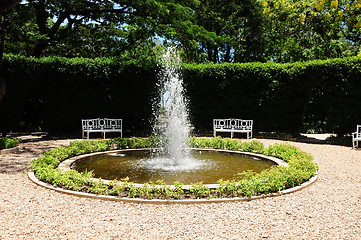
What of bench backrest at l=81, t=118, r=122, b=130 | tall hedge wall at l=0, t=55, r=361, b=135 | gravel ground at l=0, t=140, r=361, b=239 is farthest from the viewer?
bench backrest at l=81, t=118, r=122, b=130

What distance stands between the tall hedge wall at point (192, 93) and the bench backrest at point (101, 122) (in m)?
0.35

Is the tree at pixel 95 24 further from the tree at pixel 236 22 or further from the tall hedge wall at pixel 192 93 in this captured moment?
the tree at pixel 236 22

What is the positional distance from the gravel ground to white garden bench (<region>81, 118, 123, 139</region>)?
7.42 m

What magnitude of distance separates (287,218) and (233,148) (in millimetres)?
5993

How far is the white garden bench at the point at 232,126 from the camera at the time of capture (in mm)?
13953

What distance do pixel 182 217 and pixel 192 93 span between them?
11.3 metres

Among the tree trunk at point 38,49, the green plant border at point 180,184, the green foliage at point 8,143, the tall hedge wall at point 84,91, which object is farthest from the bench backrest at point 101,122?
the green plant border at point 180,184

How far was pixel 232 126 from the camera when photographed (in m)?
14.0

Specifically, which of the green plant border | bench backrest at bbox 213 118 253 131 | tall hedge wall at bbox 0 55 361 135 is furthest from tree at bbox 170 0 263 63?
the green plant border

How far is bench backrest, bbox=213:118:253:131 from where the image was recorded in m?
14.2

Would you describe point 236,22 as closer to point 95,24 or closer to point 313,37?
point 313,37

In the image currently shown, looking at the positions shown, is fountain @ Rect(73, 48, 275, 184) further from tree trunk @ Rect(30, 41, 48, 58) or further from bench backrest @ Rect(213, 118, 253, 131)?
tree trunk @ Rect(30, 41, 48, 58)

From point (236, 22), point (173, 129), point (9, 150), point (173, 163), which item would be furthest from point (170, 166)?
point (236, 22)

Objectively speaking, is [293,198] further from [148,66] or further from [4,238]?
[148,66]
